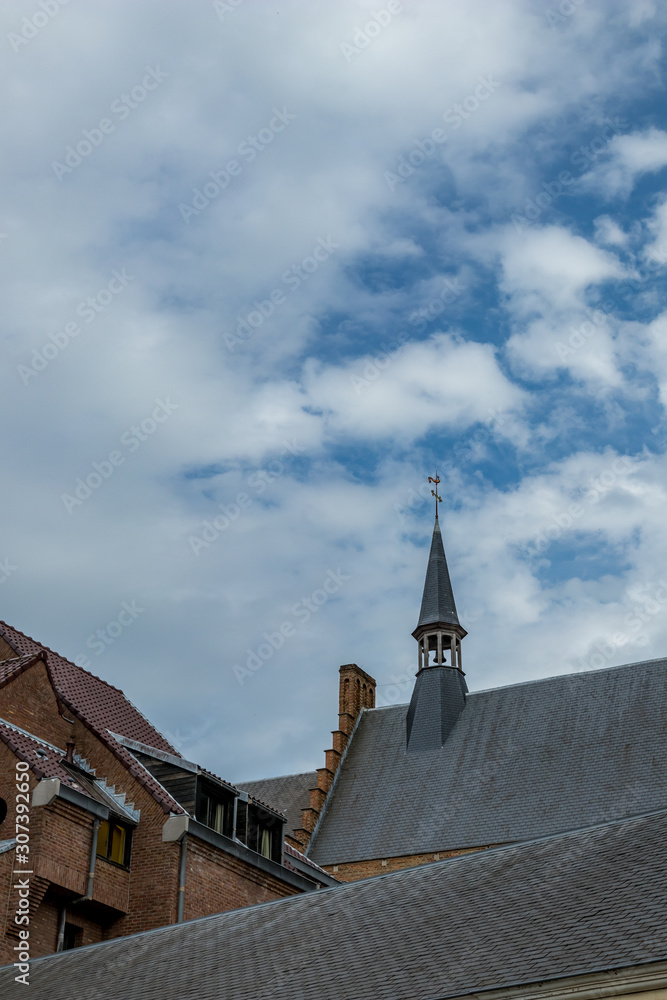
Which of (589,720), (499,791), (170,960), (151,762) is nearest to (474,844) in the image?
(499,791)

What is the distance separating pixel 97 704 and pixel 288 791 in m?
24.6

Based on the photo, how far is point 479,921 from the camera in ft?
53.6

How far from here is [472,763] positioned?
45188mm

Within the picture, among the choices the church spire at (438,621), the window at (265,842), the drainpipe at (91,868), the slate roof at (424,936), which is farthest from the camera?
the church spire at (438,621)

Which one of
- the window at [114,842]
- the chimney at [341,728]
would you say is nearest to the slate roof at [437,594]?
the chimney at [341,728]

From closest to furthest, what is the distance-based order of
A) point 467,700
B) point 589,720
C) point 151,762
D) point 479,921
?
point 479,921, point 151,762, point 589,720, point 467,700

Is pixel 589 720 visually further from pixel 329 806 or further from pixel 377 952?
pixel 377 952

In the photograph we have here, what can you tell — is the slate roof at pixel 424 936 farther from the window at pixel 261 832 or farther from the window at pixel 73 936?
the window at pixel 261 832

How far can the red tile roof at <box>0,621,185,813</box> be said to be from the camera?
95.6ft

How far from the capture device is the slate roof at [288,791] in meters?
54.1

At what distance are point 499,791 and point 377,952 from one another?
2767 cm

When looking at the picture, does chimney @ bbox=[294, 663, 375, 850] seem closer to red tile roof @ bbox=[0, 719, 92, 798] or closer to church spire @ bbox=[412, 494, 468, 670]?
church spire @ bbox=[412, 494, 468, 670]

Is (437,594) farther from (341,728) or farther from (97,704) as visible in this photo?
(97,704)

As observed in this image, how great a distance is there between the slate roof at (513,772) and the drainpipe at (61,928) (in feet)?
63.4
